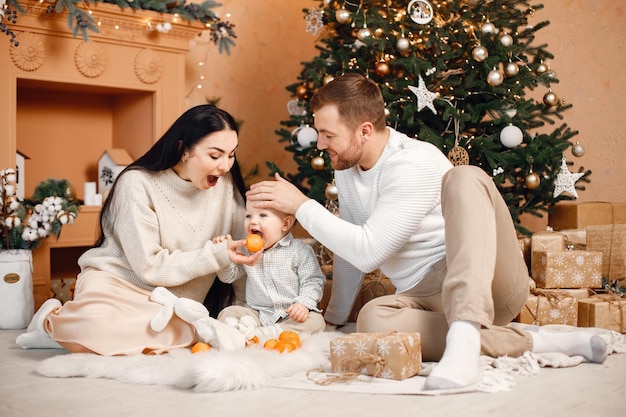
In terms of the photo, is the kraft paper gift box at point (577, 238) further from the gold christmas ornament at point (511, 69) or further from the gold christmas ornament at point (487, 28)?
the gold christmas ornament at point (487, 28)

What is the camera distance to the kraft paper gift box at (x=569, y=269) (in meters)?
2.96

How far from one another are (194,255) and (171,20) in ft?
5.86

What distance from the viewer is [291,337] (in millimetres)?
2359

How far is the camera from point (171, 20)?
3807 millimetres

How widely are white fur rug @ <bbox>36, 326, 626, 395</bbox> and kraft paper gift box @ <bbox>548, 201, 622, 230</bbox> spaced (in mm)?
1609

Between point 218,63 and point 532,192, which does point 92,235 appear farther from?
point 532,192

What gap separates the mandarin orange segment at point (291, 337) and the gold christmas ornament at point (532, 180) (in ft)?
4.89

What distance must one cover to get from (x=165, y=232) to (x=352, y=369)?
0.92 meters

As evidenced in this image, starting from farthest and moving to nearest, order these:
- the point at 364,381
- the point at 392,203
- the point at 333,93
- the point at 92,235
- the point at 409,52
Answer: the point at 92,235 < the point at 409,52 < the point at 333,93 < the point at 392,203 < the point at 364,381

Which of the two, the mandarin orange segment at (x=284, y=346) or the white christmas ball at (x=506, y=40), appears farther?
the white christmas ball at (x=506, y=40)

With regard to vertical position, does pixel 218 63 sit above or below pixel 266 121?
above

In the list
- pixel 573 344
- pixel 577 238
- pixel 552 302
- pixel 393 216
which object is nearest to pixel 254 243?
pixel 393 216

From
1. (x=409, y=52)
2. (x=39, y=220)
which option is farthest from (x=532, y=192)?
(x=39, y=220)

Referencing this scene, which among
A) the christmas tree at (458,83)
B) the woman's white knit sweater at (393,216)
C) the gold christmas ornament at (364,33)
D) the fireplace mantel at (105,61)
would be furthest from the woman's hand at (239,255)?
the fireplace mantel at (105,61)
